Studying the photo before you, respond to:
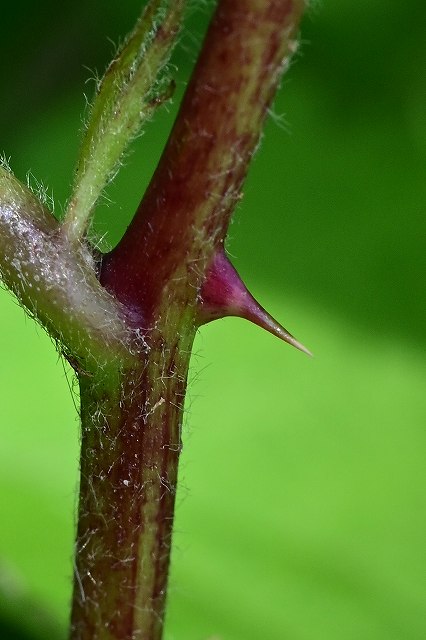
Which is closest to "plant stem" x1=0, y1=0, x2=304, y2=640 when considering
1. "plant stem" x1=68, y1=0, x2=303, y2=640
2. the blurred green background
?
"plant stem" x1=68, y1=0, x2=303, y2=640

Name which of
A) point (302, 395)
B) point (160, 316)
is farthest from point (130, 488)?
point (302, 395)

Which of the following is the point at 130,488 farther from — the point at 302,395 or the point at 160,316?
the point at 302,395

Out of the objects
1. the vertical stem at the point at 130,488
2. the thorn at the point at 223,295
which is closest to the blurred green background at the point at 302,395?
the vertical stem at the point at 130,488

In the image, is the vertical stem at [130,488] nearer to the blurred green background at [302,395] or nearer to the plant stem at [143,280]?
the plant stem at [143,280]

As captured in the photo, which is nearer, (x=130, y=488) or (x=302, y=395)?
(x=130, y=488)

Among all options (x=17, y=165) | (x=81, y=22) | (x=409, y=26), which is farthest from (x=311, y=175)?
(x=81, y=22)

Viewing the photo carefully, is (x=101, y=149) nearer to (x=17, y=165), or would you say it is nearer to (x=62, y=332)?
(x=62, y=332)
